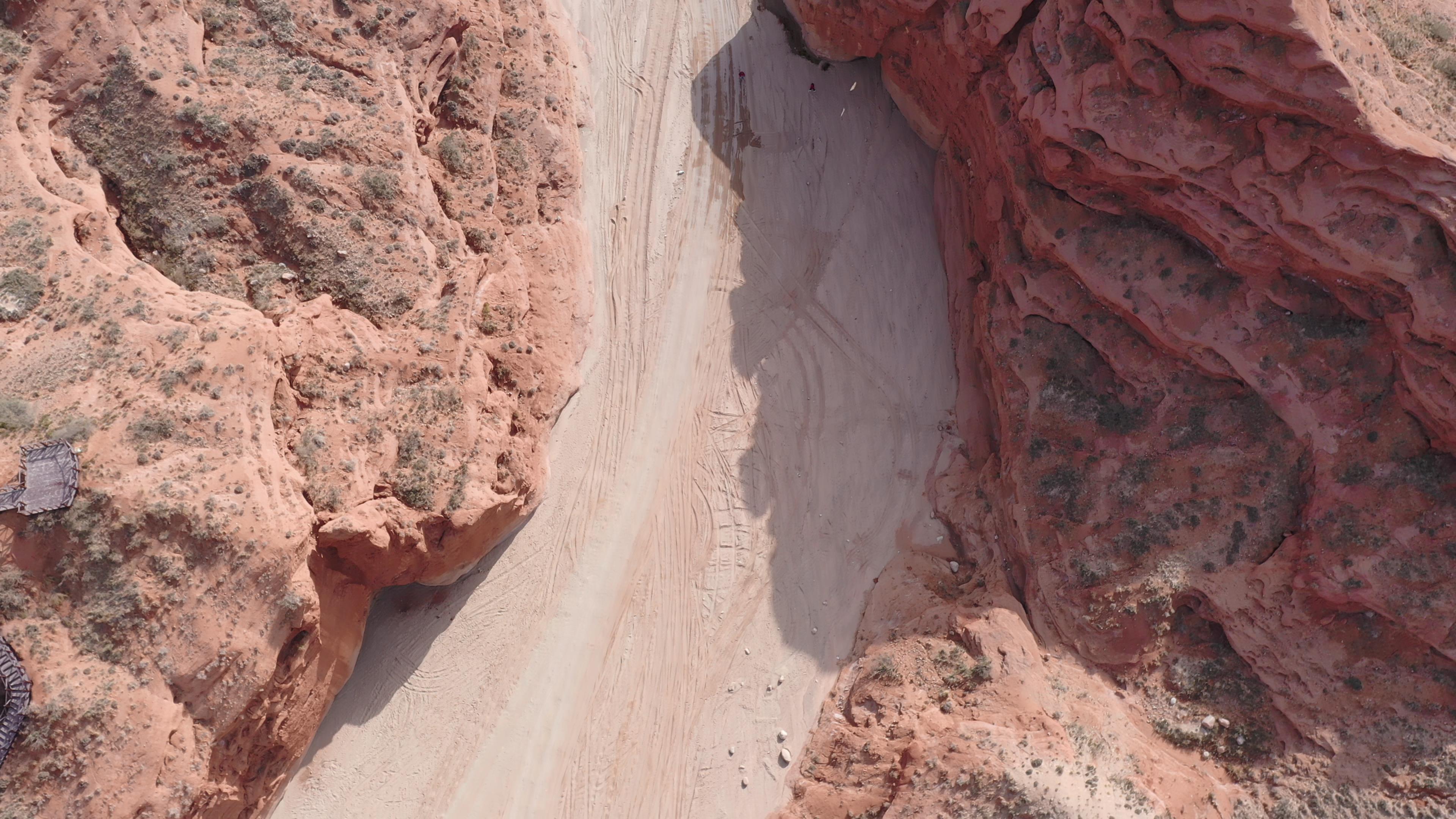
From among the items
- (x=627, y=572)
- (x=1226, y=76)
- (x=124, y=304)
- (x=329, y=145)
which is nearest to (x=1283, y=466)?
(x=1226, y=76)

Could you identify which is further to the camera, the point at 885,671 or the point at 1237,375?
the point at 885,671

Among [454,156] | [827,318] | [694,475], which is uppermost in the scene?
[454,156]

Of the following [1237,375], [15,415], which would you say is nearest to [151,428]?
[15,415]

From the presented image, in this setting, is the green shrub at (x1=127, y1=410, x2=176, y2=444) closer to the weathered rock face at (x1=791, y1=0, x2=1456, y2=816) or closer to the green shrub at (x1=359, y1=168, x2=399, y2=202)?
the green shrub at (x1=359, y1=168, x2=399, y2=202)

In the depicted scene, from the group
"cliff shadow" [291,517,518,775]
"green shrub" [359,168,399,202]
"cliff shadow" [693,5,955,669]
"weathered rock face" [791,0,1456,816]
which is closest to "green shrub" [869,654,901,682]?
"cliff shadow" [693,5,955,669]

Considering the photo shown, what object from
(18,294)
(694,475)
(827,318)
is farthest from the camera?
(827,318)

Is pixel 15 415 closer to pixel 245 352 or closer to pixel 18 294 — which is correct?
pixel 18 294
